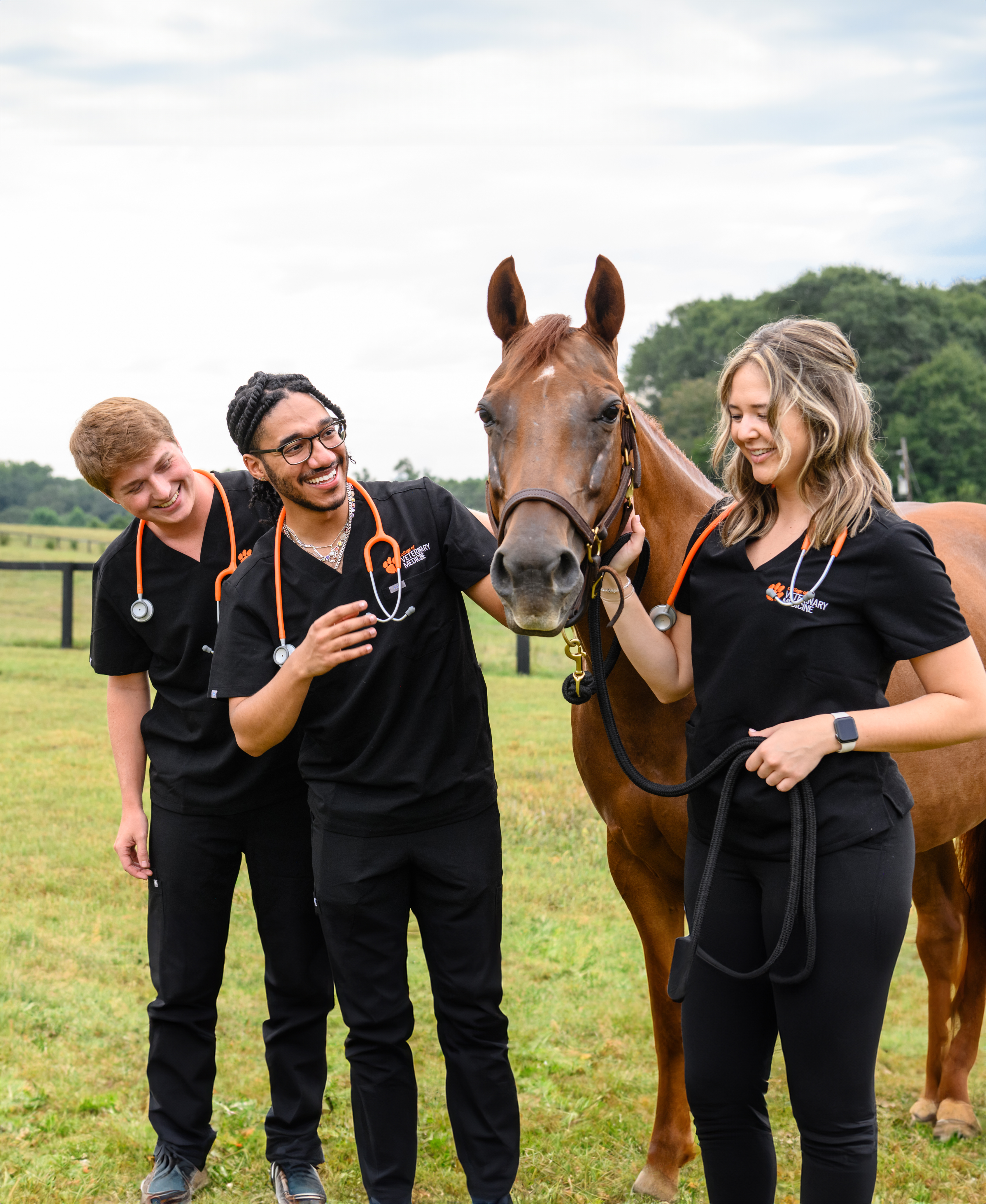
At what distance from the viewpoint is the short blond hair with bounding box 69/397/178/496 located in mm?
2717

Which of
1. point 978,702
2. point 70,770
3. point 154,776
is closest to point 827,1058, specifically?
point 978,702

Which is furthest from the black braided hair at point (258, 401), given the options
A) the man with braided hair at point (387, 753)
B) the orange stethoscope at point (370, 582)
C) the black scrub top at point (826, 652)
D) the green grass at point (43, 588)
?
the green grass at point (43, 588)

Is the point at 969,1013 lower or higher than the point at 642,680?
lower

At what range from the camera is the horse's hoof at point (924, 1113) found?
12.0 ft

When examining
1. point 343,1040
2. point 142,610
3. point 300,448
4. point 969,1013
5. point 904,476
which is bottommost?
point 343,1040

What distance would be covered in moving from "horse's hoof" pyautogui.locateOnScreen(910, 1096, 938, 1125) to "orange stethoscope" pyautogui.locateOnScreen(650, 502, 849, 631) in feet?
7.88

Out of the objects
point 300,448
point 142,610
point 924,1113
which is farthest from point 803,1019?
point 924,1113

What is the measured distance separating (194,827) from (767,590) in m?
1.86

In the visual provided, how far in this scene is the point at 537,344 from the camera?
232 cm

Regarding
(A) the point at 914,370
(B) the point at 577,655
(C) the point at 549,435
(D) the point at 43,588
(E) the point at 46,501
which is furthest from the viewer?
(E) the point at 46,501

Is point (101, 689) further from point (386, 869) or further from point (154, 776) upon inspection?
point (386, 869)

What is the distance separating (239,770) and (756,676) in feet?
5.21

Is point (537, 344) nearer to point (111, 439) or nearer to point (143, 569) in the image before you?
point (111, 439)

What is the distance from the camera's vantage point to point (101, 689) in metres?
10.9
